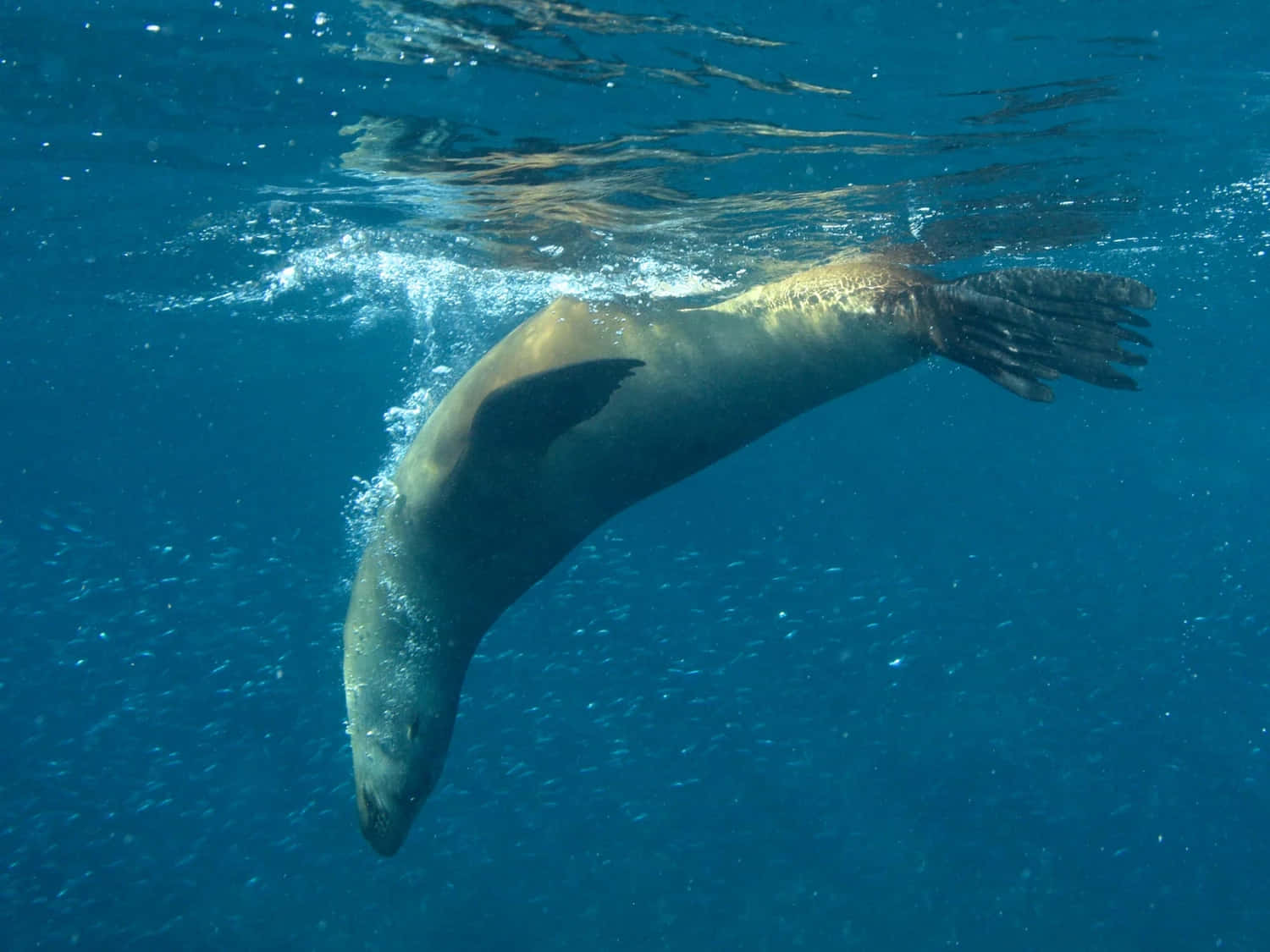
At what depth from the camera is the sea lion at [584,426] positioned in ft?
16.4

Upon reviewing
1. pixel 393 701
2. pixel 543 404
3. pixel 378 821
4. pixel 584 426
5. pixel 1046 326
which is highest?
pixel 1046 326

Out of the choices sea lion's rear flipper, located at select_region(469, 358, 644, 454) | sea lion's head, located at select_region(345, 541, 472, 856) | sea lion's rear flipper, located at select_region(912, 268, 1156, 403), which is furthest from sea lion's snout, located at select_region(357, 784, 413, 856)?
sea lion's rear flipper, located at select_region(912, 268, 1156, 403)

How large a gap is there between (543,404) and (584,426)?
0.75 metres

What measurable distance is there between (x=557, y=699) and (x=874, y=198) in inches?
617

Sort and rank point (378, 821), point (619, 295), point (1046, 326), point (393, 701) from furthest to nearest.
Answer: point (619, 295), point (393, 701), point (378, 821), point (1046, 326)

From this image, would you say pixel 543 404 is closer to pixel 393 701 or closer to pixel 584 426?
pixel 584 426

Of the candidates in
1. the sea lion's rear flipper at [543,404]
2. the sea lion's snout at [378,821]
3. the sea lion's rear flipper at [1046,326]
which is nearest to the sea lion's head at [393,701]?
the sea lion's snout at [378,821]

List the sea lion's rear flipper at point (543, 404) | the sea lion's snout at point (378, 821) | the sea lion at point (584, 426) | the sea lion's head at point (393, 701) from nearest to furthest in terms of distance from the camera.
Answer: the sea lion's rear flipper at point (543, 404), the sea lion at point (584, 426), the sea lion's snout at point (378, 821), the sea lion's head at point (393, 701)

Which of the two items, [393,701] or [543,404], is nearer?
[543,404]

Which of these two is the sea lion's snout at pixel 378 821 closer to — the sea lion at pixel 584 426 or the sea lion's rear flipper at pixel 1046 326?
the sea lion at pixel 584 426

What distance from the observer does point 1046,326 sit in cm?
486

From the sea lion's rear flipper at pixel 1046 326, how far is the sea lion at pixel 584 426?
0.04 ft

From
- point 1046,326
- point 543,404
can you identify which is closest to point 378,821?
point 543,404

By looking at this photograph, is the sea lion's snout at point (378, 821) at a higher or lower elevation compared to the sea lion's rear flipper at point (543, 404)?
lower
